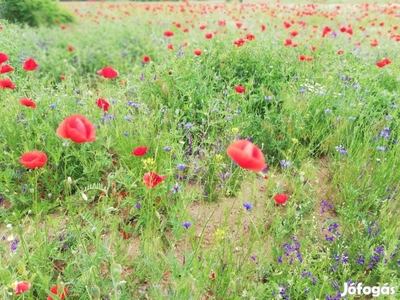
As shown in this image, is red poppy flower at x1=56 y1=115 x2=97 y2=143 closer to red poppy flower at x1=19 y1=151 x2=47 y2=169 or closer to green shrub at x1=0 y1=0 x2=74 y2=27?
red poppy flower at x1=19 y1=151 x2=47 y2=169

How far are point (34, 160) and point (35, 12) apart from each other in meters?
7.59

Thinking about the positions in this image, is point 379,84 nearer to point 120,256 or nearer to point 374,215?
point 374,215

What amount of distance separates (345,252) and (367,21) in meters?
8.00

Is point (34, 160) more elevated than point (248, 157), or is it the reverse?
point (248, 157)

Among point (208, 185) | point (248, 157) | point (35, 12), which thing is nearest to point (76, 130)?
point (248, 157)

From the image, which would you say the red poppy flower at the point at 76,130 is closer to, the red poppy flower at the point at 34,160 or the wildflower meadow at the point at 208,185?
the wildflower meadow at the point at 208,185

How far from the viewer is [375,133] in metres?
3.05

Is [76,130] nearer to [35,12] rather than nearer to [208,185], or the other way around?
[208,185]

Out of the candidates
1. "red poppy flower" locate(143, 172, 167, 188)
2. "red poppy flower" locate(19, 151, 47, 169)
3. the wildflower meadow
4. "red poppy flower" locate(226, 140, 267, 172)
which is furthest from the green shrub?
"red poppy flower" locate(226, 140, 267, 172)

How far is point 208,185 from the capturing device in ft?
8.75

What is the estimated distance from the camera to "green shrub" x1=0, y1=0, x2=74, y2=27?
7.54 metres

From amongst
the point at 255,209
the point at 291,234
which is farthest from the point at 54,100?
the point at 291,234

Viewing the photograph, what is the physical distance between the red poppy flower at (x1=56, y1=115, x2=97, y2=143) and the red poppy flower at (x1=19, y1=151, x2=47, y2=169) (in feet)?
0.85

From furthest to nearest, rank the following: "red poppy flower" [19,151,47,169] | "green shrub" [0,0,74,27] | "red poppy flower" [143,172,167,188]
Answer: "green shrub" [0,0,74,27] < "red poppy flower" [143,172,167,188] < "red poppy flower" [19,151,47,169]
